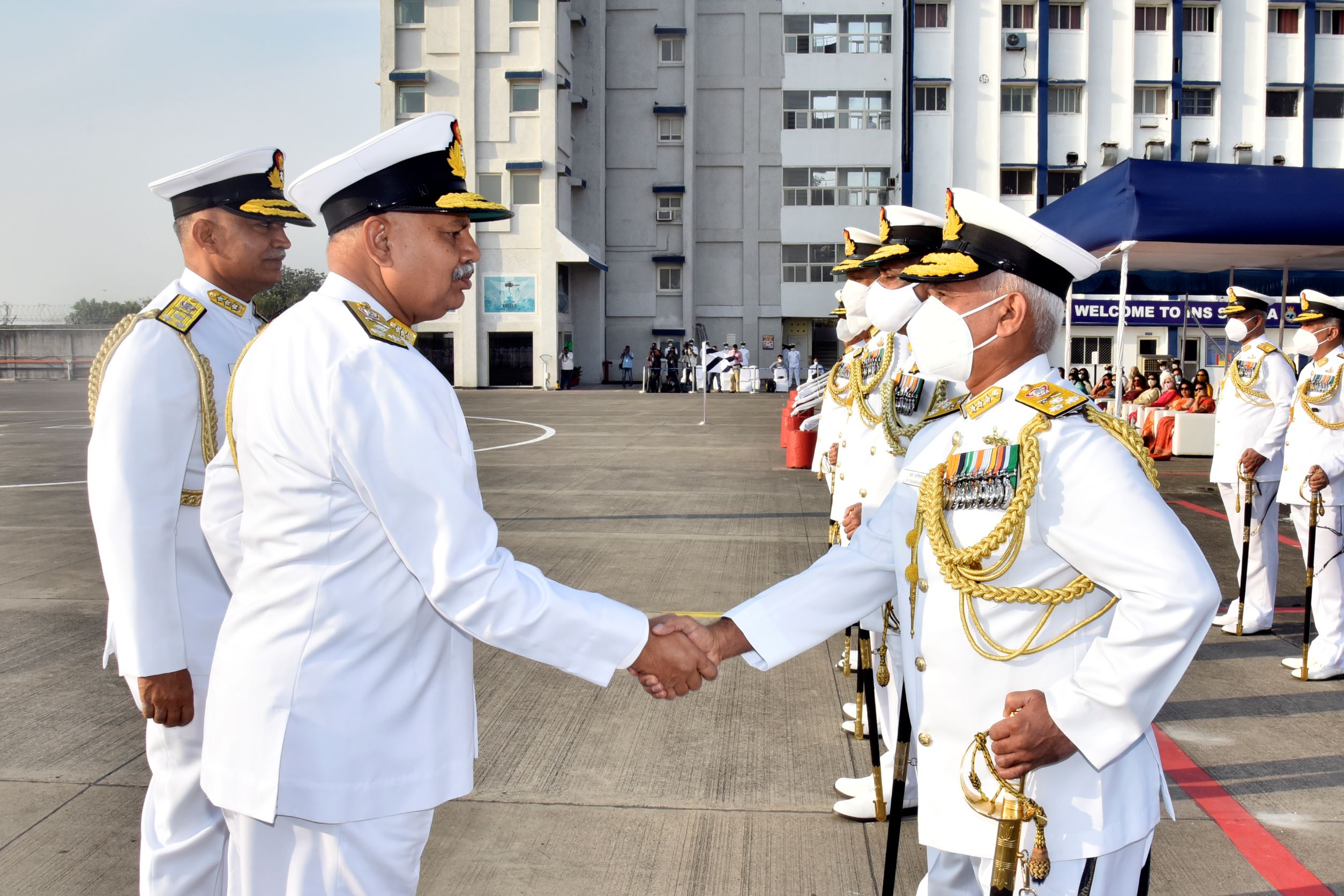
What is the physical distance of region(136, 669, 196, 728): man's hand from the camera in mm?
2635

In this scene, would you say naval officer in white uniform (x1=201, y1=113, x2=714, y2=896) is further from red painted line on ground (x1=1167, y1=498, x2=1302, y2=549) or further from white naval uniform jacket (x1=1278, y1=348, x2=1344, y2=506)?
red painted line on ground (x1=1167, y1=498, x2=1302, y2=549)

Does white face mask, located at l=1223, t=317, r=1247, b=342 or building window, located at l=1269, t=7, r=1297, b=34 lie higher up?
building window, located at l=1269, t=7, r=1297, b=34

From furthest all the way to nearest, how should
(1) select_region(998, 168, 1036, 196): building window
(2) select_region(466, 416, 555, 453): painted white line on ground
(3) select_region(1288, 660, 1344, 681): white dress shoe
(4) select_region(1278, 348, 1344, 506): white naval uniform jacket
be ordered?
(1) select_region(998, 168, 1036, 196): building window, (2) select_region(466, 416, 555, 453): painted white line on ground, (4) select_region(1278, 348, 1344, 506): white naval uniform jacket, (3) select_region(1288, 660, 1344, 681): white dress shoe

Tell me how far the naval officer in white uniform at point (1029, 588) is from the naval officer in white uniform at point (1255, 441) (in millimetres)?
5042

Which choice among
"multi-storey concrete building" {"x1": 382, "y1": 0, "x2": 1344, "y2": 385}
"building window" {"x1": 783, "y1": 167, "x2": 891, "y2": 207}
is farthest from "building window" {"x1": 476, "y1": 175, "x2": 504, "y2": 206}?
"building window" {"x1": 783, "y1": 167, "x2": 891, "y2": 207}

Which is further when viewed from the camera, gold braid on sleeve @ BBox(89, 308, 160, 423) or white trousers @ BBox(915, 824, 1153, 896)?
gold braid on sleeve @ BBox(89, 308, 160, 423)

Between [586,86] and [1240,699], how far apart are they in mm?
45266

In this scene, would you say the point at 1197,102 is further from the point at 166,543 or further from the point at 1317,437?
the point at 166,543

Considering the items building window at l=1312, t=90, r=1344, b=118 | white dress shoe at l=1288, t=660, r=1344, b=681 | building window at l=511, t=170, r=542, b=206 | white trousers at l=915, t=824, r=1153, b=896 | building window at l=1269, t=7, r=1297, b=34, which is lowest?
white dress shoe at l=1288, t=660, r=1344, b=681

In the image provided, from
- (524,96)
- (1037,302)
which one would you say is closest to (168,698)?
(1037,302)

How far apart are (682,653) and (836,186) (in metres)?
46.0

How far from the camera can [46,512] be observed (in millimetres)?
10609

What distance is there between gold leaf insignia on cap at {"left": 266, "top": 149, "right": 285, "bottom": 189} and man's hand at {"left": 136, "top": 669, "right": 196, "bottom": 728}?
147cm

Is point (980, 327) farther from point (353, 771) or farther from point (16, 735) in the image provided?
point (16, 735)
